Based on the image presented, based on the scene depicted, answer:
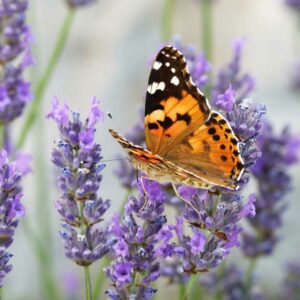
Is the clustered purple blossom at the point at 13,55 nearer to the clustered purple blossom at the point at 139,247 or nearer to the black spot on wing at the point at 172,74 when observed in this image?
the black spot on wing at the point at 172,74

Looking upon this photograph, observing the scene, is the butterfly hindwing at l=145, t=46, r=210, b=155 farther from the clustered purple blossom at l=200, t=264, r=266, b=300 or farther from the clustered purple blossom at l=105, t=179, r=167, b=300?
the clustered purple blossom at l=200, t=264, r=266, b=300

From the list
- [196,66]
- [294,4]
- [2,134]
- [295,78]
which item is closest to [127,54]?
[295,78]

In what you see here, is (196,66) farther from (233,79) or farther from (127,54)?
(127,54)

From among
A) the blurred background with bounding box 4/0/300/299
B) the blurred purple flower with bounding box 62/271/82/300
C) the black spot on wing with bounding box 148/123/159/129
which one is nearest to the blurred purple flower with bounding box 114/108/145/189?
the black spot on wing with bounding box 148/123/159/129

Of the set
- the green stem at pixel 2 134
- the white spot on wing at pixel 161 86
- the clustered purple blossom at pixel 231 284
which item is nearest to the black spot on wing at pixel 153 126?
the white spot on wing at pixel 161 86

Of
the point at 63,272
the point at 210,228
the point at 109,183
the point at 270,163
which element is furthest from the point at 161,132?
the point at 109,183

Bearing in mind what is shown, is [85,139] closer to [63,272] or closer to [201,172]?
[201,172]
